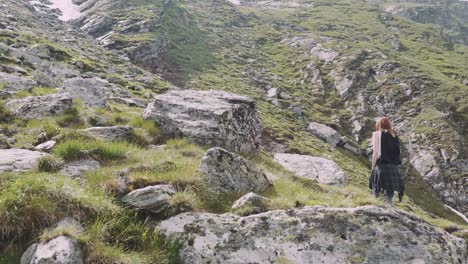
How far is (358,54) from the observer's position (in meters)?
133

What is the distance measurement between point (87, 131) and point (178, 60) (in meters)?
103

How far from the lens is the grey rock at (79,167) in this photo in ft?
34.2

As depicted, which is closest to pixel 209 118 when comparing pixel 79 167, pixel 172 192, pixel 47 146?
pixel 47 146

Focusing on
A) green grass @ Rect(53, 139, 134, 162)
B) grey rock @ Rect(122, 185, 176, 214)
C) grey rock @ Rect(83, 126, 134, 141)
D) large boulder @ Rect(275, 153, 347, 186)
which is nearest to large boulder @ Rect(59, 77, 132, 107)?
grey rock @ Rect(83, 126, 134, 141)

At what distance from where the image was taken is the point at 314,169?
19844mm

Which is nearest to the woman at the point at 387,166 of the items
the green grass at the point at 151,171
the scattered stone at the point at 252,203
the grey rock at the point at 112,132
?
the scattered stone at the point at 252,203

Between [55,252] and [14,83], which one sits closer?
[55,252]

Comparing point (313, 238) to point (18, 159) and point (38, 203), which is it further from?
point (18, 159)

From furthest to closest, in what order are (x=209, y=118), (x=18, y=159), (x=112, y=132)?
(x=209, y=118), (x=112, y=132), (x=18, y=159)

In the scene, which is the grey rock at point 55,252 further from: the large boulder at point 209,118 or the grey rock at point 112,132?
the large boulder at point 209,118

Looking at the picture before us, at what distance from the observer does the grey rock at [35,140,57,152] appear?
468 inches

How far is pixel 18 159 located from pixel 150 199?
12.6 ft

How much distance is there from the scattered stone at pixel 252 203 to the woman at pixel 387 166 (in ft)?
17.3

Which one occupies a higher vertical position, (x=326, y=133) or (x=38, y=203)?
(x=38, y=203)
